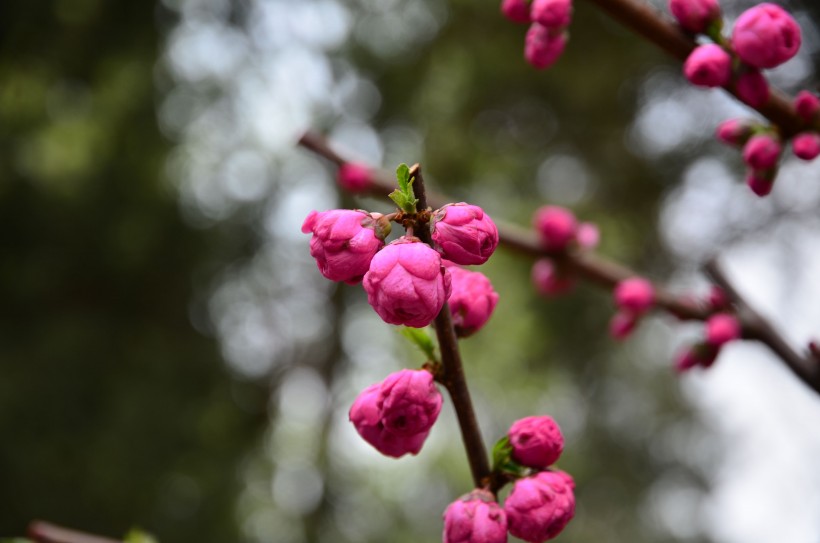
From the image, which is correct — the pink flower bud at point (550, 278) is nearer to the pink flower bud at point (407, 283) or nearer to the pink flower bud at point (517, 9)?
the pink flower bud at point (517, 9)

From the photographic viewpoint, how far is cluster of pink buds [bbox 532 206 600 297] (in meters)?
0.99

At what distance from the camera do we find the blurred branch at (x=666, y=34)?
0.59 m

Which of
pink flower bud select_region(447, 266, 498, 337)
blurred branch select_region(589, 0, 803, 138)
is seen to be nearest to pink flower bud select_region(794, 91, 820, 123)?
blurred branch select_region(589, 0, 803, 138)

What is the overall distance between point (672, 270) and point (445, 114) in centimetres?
118

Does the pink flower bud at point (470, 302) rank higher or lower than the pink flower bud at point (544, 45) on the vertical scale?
lower

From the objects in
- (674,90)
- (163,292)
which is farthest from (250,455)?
(674,90)

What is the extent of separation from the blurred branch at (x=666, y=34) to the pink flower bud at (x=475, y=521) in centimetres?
39

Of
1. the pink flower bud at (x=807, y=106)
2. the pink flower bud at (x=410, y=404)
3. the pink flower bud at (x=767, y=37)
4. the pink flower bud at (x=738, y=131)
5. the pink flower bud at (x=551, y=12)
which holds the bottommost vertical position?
the pink flower bud at (x=410, y=404)

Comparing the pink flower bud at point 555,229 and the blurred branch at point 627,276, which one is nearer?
the blurred branch at point 627,276

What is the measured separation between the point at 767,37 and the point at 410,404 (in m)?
0.38

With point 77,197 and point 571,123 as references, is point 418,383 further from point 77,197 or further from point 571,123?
point 571,123

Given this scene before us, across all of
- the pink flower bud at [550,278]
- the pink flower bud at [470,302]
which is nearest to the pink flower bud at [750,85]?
the pink flower bud at [470,302]

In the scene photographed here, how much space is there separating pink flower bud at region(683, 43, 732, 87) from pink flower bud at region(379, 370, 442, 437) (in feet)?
1.02

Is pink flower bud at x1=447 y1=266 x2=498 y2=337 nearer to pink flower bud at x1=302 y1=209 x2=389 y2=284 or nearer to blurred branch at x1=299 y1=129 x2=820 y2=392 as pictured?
pink flower bud at x1=302 y1=209 x2=389 y2=284
